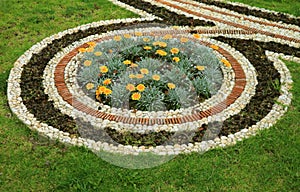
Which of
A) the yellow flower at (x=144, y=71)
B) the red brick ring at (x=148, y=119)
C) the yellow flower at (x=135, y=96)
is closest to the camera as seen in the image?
the red brick ring at (x=148, y=119)

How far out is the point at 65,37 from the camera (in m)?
8.85

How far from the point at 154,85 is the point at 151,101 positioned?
396 millimetres

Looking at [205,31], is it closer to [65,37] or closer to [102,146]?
[65,37]

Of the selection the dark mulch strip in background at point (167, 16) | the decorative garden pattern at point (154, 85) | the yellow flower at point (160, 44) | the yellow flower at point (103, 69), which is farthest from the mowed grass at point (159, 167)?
the dark mulch strip in background at point (167, 16)

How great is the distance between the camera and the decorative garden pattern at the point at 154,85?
247 inches

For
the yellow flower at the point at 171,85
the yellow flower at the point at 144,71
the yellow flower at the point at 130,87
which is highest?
the yellow flower at the point at 144,71

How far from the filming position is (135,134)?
6289 millimetres

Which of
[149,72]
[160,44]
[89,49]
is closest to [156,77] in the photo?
[149,72]

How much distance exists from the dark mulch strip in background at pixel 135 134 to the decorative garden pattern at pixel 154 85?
0.05 feet

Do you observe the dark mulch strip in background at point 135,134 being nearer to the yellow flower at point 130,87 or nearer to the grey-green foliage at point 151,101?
the grey-green foliage at point 151,101

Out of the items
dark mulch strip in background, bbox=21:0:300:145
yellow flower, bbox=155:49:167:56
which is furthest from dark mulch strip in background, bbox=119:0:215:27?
yellow flower, bbox=155:49:167:56

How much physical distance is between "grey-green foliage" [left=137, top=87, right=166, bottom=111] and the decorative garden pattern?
0.05 feet

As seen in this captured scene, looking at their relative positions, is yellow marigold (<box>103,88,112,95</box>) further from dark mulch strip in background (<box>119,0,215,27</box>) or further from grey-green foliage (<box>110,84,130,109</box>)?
dark mulch strip in background (<box>119,0,215,27</box>)

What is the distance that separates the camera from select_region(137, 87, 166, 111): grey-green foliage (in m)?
6.74
